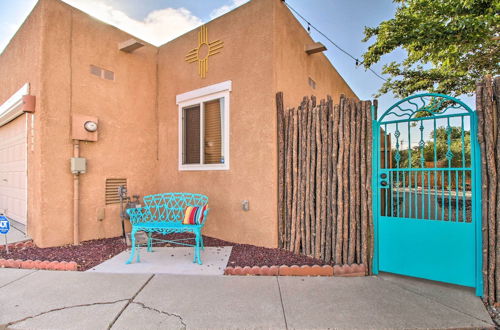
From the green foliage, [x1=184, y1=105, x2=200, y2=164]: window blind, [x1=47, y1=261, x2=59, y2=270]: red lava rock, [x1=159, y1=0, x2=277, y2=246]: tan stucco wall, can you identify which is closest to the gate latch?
the green foliage

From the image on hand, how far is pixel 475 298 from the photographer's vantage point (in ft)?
9.47

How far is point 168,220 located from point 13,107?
12.6 feet

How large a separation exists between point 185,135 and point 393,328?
4.74m

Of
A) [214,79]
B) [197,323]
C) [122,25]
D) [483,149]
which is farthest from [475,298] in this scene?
[122,25]

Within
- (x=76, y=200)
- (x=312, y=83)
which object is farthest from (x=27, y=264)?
(x=312, y=83)

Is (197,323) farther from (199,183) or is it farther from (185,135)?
(185,135)

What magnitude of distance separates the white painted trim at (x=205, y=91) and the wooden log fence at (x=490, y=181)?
3592 millimetres

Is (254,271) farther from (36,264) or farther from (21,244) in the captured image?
(21,244)

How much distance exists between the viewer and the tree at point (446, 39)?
568 cm

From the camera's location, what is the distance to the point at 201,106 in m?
5.35

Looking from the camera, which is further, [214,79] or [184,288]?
[214,79]

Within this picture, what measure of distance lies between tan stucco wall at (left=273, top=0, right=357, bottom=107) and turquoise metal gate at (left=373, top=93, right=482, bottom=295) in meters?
1.83

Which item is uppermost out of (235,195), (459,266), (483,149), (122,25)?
(122,25)

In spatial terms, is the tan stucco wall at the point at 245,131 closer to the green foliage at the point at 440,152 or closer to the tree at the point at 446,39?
the green foliage at the point at 440,152
